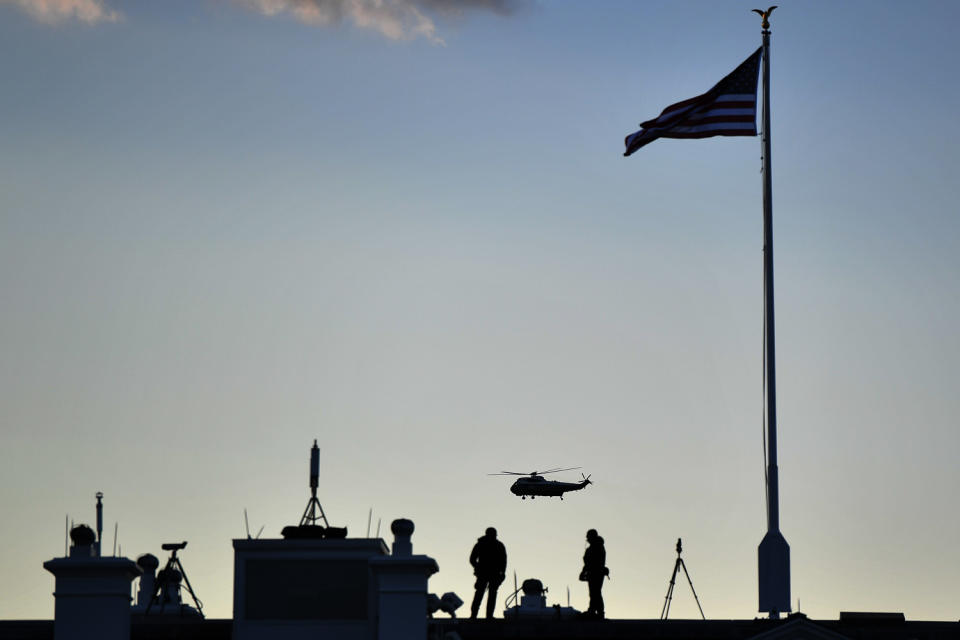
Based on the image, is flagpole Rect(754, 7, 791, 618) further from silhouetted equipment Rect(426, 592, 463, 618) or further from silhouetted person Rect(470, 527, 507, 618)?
silhouetted equipment Rect(426, 592, 463, 618)

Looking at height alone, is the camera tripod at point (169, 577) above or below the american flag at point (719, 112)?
below

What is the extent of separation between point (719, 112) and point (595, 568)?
38.9 feet

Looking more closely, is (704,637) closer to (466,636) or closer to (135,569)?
(466,636)

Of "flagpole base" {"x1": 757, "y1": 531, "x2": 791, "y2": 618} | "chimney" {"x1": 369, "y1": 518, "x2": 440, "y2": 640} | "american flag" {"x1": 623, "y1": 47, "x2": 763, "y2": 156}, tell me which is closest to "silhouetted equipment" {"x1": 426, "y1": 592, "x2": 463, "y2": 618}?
"chimney" {"x1": 369, "y1": 518, "x2": 440, "y2": 640}

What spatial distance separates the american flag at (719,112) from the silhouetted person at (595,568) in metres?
10.6

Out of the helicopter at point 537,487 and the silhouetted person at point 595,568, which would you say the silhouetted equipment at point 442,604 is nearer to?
the silhouetted person at point 595,568

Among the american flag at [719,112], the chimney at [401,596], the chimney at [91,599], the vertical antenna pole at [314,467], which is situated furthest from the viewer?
the american flag at [719,112]

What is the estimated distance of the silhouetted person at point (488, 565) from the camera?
3588 centimetres

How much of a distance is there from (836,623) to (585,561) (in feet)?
18.4

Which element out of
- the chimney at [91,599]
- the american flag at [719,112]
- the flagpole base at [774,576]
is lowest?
the chimney at [91,599]

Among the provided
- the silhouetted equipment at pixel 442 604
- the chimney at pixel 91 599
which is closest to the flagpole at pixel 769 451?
the silhouetted equipment at pixel 442 604

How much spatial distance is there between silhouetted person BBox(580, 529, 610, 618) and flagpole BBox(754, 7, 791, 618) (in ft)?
9.55

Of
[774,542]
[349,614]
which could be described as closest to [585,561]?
[774,542]

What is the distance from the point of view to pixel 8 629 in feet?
99.8
